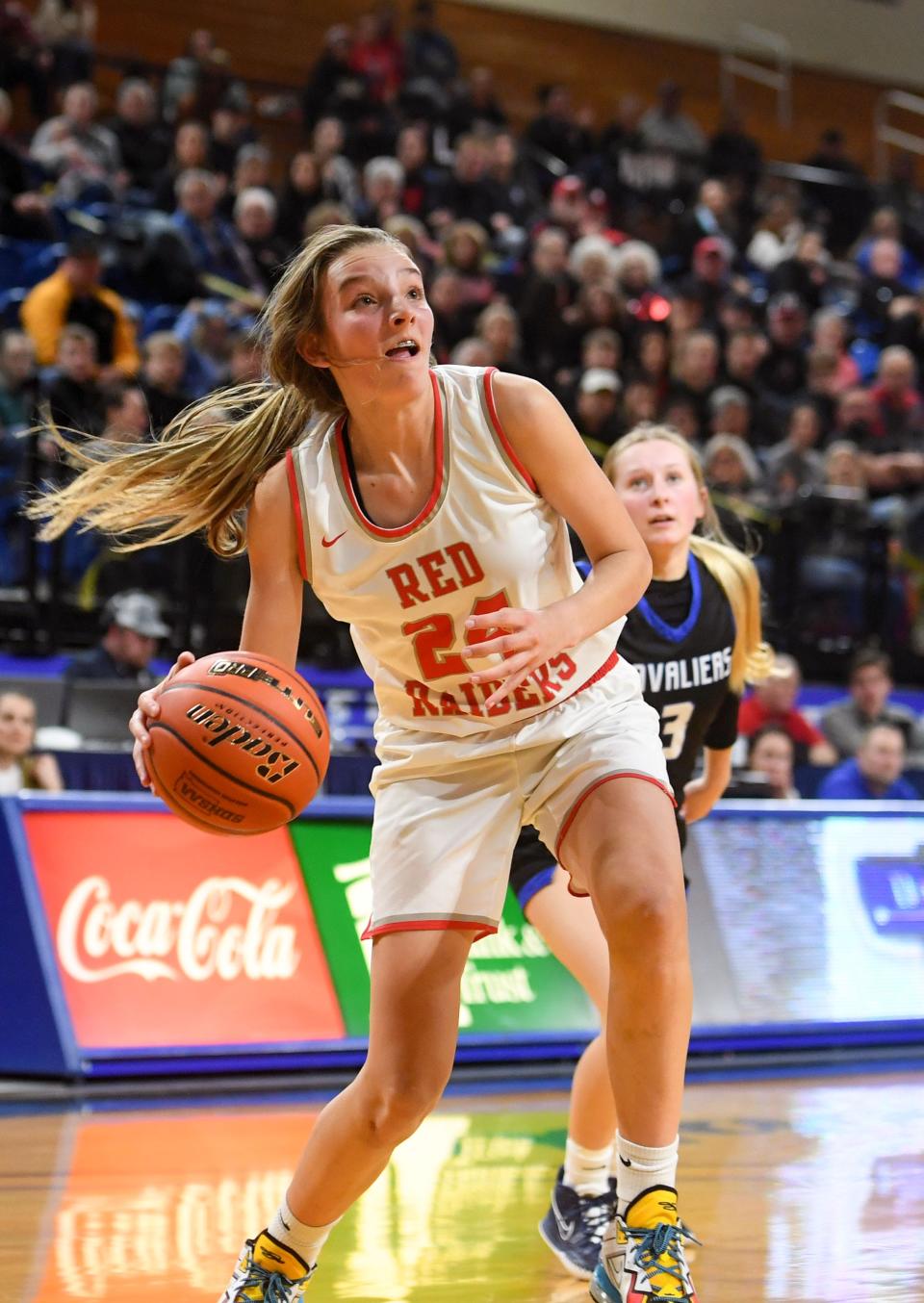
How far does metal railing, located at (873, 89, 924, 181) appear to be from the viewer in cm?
1966

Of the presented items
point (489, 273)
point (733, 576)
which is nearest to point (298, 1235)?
point (733, 576)

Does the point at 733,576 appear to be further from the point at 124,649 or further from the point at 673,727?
the point at 124,649

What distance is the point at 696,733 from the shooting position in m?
4.09

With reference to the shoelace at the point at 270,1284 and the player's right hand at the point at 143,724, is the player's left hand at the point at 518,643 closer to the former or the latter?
the player's right hand at the point at 143,724

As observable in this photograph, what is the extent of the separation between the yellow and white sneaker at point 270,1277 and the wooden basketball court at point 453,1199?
0.45 meters

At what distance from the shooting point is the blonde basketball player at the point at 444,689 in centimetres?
Answer: 285

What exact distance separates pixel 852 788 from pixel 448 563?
5399mm

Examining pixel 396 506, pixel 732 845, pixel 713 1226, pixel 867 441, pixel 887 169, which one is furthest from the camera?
pixel 887 169

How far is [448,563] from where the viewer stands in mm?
2992

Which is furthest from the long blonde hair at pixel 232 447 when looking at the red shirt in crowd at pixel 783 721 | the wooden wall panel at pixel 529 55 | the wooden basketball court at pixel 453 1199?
the wooden wall panel at pixel 529 55

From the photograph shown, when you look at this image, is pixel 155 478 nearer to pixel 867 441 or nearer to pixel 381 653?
pixel 381 653

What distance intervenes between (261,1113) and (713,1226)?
176 cm

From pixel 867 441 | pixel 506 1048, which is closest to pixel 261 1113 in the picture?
pixel 506 1048

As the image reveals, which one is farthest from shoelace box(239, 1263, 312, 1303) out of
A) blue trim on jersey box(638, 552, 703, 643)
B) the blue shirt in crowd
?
the blue shirt in crowd
